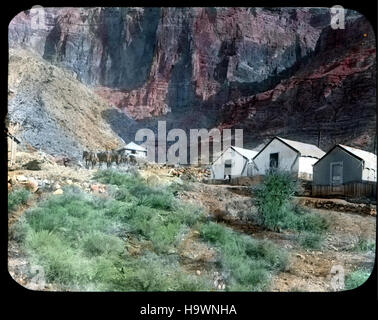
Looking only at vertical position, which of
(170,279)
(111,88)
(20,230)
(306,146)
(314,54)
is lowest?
(170,279)

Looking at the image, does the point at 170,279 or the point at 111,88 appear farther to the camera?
the point at 111,88

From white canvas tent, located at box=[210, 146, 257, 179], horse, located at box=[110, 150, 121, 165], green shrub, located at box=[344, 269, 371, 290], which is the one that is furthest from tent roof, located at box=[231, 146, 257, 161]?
green shrub, located at box=[344, 269, 371, 290]

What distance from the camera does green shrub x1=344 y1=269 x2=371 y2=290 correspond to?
359 cm

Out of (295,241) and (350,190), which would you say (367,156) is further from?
(295,241)

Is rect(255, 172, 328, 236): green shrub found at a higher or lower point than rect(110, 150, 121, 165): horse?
lower

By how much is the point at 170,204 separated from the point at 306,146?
1.10 metres

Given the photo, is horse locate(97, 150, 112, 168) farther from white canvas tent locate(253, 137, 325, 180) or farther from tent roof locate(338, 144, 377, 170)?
tent roof locate(338, 144, 377, 170)

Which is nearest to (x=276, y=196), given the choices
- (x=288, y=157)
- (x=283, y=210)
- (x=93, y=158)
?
(x=283, y=210)

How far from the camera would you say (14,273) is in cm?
362

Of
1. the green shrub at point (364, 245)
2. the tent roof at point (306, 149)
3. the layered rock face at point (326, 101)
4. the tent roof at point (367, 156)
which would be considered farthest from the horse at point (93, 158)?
the green shrub at point (364, 245)

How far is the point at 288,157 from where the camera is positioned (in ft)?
12.2

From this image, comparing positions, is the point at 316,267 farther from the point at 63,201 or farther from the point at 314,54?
the point at 63,201

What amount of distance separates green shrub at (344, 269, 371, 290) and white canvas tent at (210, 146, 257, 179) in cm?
104

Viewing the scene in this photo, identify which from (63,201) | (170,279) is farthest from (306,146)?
(63,201)
